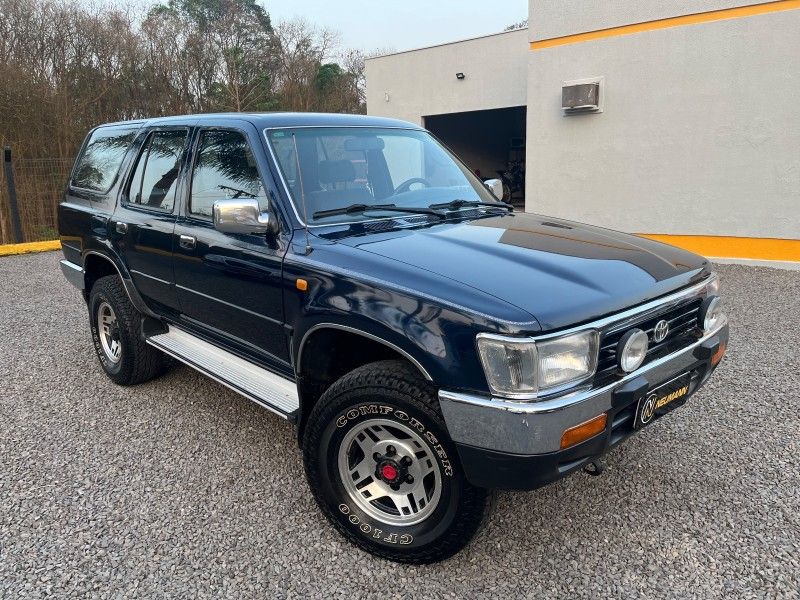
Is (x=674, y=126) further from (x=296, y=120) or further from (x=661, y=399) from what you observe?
(x=661, y=399)

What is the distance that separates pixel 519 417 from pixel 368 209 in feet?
5.05

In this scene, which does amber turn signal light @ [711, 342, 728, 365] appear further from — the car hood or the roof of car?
the roof of car

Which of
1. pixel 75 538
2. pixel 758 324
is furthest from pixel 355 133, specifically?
pixel 758 324

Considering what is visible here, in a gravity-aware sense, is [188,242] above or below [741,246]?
above

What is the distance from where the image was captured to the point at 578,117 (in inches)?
402

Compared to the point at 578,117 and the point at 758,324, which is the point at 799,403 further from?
the point at 578,117

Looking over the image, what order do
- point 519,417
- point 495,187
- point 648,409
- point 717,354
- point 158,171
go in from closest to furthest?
point 519,417
point 648,409
point 717,354
point 158,171
point 495,187

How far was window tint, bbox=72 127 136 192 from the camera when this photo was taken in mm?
4434

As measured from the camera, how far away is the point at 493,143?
22.2 m

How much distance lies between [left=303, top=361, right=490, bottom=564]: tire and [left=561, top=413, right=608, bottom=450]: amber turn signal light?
0.43 metres

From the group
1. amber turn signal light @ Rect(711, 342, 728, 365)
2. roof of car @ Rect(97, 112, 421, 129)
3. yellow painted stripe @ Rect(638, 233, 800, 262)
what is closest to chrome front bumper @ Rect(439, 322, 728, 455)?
amber turn signal light @ Rect(711, 342, 728, 365)

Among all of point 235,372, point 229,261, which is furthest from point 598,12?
point 235,372

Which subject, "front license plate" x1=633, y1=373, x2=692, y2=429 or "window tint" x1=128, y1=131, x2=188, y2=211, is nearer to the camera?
"front license plate" x1=633, y1=373, x2=692, y2=429

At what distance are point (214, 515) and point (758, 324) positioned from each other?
5719 millimetres
